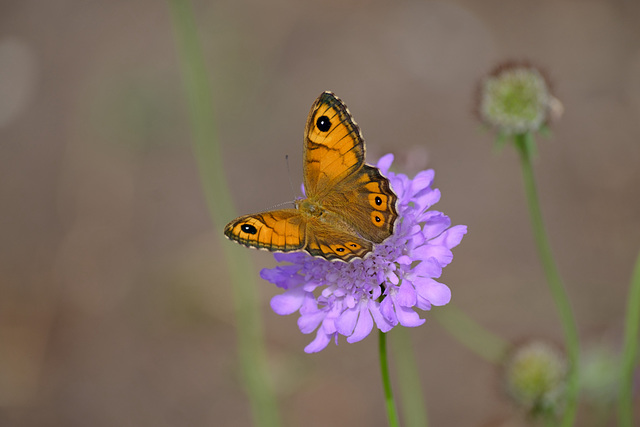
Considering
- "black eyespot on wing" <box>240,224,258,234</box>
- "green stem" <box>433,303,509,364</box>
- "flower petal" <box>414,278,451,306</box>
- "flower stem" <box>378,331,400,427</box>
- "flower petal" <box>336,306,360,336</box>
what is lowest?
"flower stem" <box>378,331,400,427</box>

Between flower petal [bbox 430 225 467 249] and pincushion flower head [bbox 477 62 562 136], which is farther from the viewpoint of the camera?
pincushion flower head [bbox 477 62 562 136]

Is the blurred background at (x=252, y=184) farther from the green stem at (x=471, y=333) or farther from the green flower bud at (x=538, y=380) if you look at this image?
the green flower bud at (x=538, y=380)

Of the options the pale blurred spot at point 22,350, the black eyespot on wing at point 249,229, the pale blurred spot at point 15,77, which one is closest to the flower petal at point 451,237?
the black eyespot on wing at point 249,229

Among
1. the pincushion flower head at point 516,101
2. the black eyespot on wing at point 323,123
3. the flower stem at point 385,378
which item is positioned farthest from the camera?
the pincushion flower head at point 516,101

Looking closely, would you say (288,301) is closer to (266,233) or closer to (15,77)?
(266,233)

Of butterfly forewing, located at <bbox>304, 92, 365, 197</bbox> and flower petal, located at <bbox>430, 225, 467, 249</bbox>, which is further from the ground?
butterfly forewing, located at <bbox>304, 92, 365, 197</bbox>

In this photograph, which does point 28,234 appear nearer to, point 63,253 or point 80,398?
point 63,253

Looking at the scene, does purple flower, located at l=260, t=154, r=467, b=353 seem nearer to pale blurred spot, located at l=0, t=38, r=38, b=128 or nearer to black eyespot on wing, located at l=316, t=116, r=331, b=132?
black eyespot on wing, located at l=316, t=116, r=331, b=132

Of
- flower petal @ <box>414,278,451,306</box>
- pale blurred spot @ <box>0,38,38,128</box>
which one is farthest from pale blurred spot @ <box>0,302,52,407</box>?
flower petal @ <box>414,278,451,306</box>

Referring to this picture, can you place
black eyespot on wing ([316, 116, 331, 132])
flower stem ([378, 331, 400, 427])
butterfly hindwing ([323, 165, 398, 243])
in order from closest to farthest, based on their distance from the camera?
flower stem ([378, 331, 400, 427]), butterfly hindwing ([323, 165, 398, 243]), black eyespot on wing ([316, 116, 331, 132])
